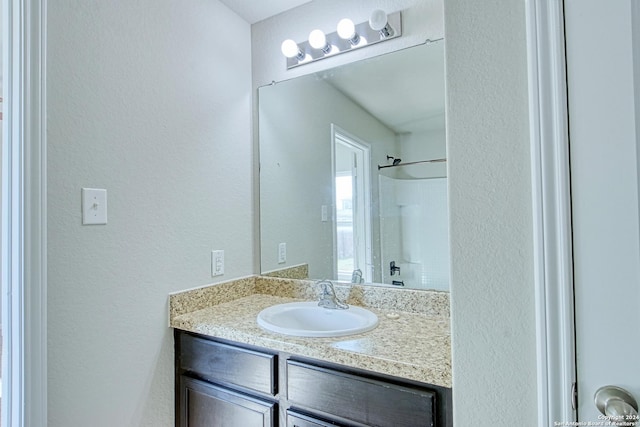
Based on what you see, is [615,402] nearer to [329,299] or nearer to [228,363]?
[329,299]

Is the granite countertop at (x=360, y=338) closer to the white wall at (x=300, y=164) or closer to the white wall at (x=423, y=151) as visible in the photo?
the white wall at (x=300, y=164)

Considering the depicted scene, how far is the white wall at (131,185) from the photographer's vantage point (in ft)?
3.49

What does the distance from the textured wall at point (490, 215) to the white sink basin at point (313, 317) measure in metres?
0.54

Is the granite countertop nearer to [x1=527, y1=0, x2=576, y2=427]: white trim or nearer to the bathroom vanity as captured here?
the bathroom vanity

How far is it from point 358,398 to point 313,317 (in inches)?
19.9

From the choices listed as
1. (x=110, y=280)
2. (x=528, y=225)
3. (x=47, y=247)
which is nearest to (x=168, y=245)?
(x=110, y=280)

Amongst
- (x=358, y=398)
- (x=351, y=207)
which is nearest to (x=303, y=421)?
(x=358, y=398)

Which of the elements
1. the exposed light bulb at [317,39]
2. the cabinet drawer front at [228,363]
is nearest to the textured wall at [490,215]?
the cabinet drawer front at [228,363]

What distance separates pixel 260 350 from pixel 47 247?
0.73 meters

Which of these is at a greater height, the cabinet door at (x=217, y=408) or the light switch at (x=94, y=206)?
the light switch at (x=94, y=206)

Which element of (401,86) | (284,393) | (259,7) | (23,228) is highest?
(259,7)

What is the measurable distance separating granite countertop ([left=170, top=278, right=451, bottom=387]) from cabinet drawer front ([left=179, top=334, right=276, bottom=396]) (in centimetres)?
5

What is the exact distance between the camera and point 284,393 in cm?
114

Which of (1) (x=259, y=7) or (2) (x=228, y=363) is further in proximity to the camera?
(1) (x=259, y=7)
